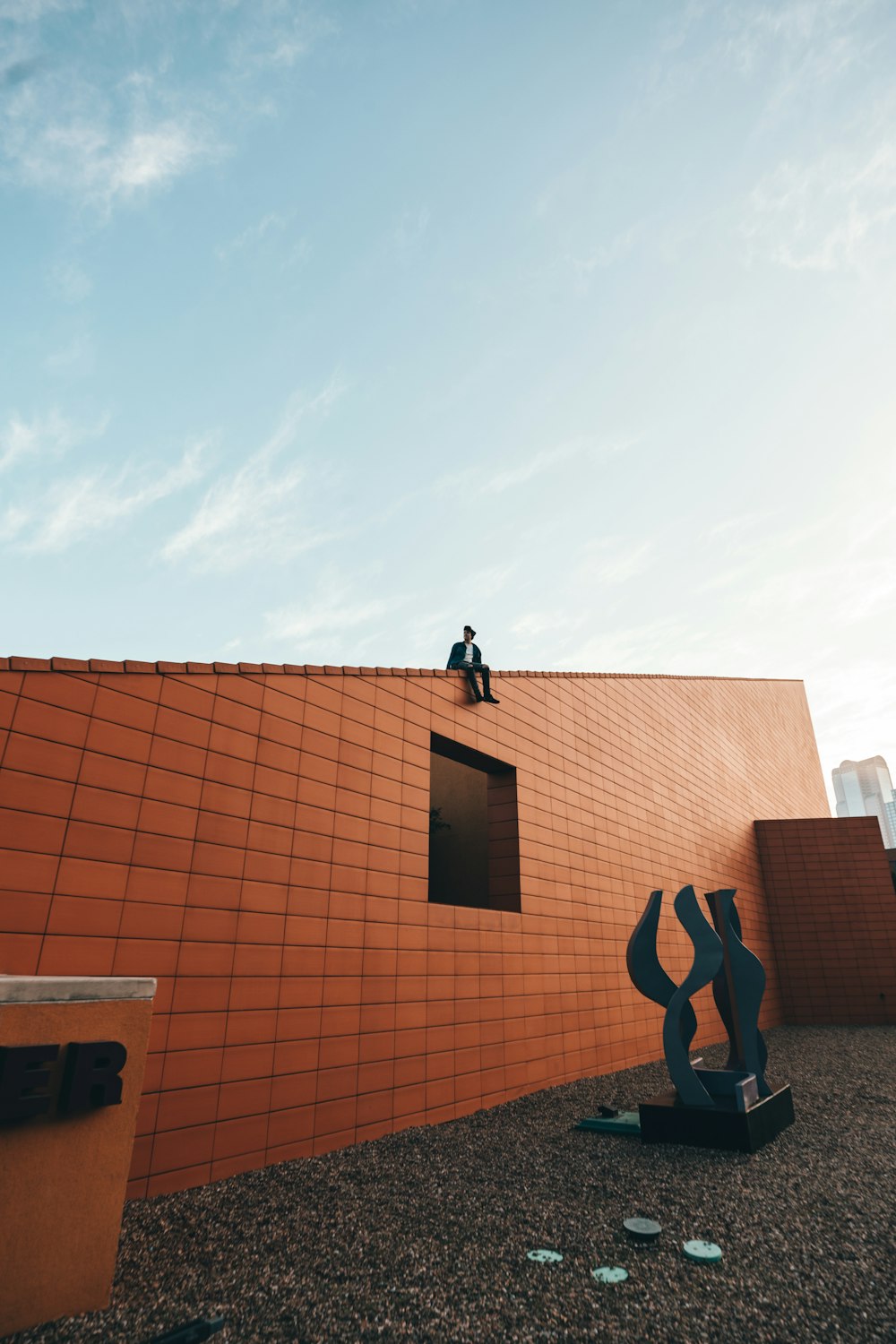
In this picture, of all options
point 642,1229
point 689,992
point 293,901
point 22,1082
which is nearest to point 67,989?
point 22,1082

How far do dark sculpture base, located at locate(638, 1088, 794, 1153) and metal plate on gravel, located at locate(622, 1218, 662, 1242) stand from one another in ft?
6.29

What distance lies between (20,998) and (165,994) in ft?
6.33

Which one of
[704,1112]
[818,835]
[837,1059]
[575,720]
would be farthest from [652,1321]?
[818,835]

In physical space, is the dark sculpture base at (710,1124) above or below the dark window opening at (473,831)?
below

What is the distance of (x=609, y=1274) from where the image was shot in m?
3.34

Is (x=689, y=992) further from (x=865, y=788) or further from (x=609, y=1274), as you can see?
(x=865, y=788)

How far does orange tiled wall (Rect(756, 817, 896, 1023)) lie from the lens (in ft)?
50.9

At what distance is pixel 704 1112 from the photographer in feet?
18.3

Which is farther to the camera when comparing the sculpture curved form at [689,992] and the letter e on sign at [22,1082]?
the sculpture curved form at [689,992]

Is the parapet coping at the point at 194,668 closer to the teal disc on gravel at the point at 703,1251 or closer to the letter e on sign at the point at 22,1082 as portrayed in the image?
the letter e on sign at the point at 22,1082

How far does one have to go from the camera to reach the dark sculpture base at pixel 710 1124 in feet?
17.8

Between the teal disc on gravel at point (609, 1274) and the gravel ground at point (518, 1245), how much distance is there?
46 mm

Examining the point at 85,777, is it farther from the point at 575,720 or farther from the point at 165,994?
the point at 575,720

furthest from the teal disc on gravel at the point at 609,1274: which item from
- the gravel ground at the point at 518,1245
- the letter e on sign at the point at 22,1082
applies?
the letter e on sign at the point at 22,1082
